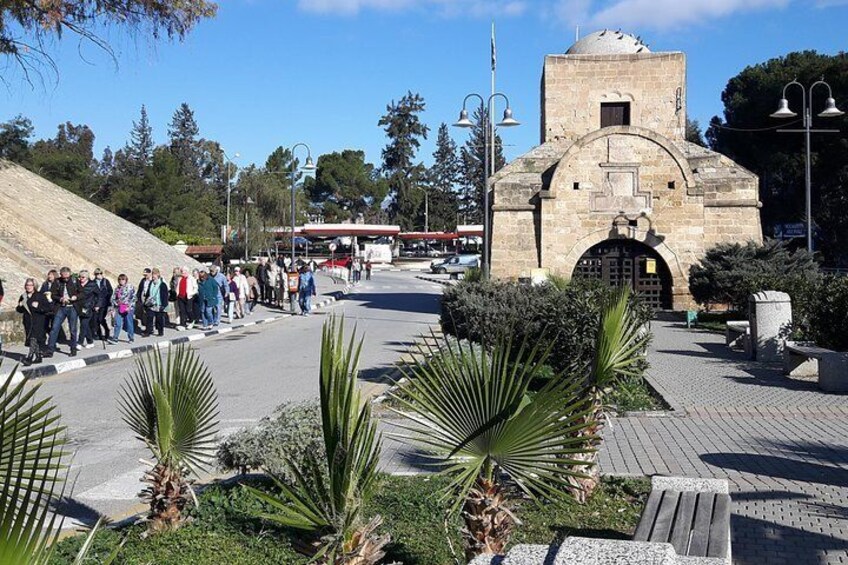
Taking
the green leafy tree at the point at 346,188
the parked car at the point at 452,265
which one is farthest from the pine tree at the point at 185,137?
the parked car at the point at 452,265

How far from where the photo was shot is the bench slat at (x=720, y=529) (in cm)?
422

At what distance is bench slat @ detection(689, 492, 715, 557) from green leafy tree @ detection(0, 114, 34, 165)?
71219mm

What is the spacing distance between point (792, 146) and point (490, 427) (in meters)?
50.2

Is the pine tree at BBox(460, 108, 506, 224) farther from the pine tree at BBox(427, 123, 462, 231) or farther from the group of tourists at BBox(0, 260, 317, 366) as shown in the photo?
the group of tourists at BBox(0, 260, 317, 366)

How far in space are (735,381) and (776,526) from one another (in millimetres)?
7879

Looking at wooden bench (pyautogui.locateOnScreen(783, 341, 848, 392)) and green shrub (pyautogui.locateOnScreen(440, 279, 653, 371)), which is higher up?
green shrub (pyautogui.locateOnScreen(440, 279, 653, 371))

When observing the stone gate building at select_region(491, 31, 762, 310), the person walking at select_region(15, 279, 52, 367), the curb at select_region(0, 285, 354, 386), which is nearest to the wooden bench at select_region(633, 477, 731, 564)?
the curb at select_region(0, 285, 354, 386)

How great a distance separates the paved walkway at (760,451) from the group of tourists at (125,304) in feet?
36.0

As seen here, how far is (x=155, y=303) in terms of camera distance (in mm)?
21016

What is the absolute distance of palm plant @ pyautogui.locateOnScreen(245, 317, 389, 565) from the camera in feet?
11.5

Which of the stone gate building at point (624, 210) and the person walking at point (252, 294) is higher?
the stone gate building at point (624, 210)

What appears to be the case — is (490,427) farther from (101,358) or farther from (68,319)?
(101,358)

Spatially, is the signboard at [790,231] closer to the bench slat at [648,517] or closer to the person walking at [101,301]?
the person walking at [101,301]

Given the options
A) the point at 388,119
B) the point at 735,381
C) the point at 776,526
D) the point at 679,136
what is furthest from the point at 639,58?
the point at 388,119
